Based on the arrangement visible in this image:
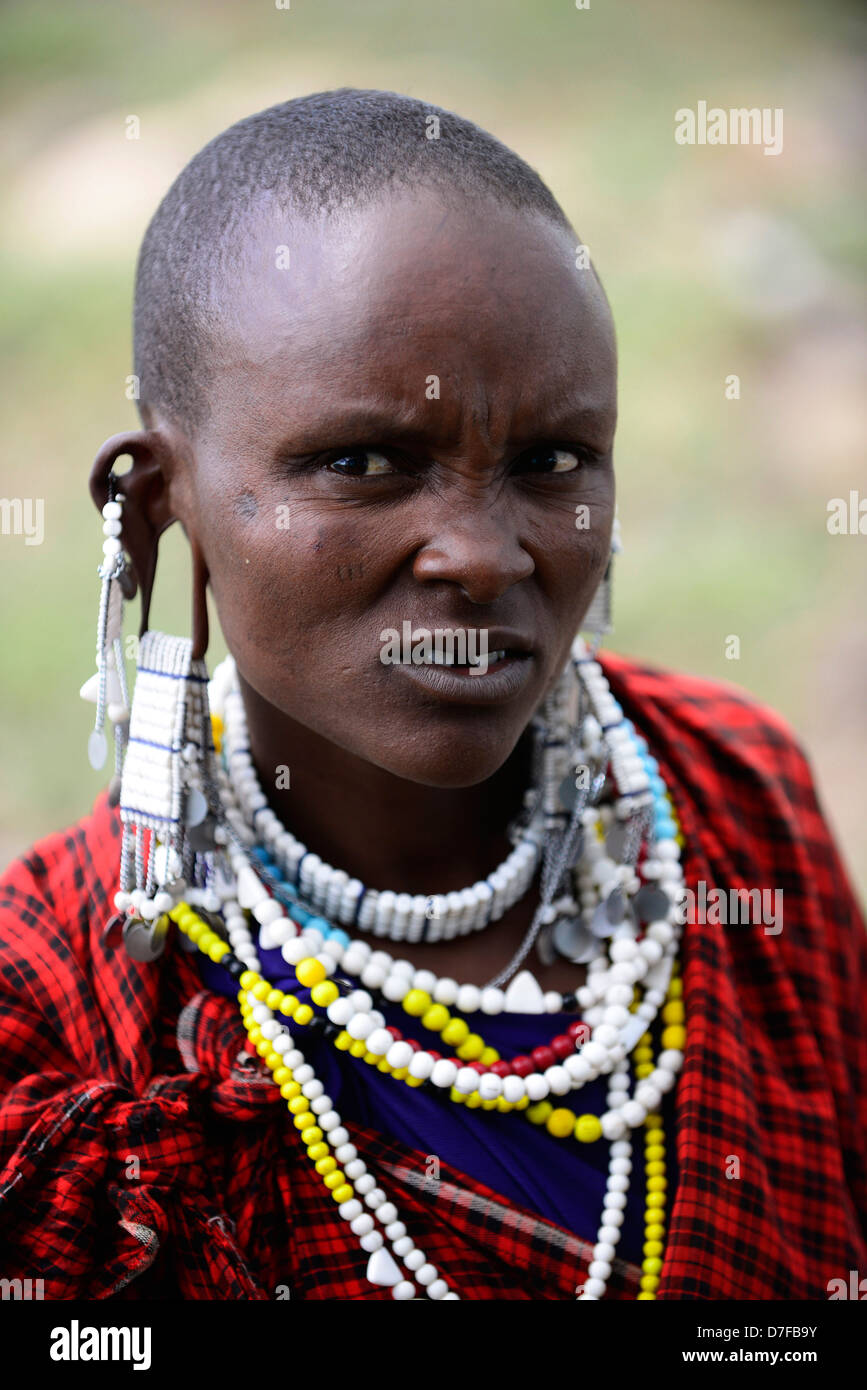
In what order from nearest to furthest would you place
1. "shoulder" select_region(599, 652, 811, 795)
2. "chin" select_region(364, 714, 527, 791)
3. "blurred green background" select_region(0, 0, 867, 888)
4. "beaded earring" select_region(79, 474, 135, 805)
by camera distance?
"chin" select_region(364, 714, 527, 791) < "beaded earring" select_region(79, 474, 135, 805) < "shoulder" select_region(599, 652, 811, 795) < "blurred green background" select_region(0, 0, 867, 888)

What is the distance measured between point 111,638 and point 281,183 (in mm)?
599

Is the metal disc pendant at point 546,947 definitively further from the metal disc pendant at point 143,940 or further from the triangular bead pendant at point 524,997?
the metal disc pendant at point 143,940

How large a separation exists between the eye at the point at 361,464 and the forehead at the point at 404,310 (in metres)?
0.07

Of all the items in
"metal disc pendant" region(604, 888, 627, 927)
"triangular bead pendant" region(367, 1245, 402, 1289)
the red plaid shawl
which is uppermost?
"metal disc pendant" region(604, 888, 627, 927)

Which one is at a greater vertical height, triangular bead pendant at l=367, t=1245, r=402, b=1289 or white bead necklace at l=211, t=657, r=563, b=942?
white bead necklace at l=211, t=657, r=563, b=942

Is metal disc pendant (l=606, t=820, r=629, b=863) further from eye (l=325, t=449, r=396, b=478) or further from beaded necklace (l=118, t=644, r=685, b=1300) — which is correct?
eye (l=325, t=449, r=396, b=478)

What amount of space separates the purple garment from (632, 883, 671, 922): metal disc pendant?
24 centimetres

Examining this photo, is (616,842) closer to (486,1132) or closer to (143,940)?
(486,1132)

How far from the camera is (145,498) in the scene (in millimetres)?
1669

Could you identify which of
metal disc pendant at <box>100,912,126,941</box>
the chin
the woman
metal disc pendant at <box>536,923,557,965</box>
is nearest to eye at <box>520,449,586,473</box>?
the woman

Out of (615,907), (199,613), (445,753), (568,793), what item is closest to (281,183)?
(199,613)

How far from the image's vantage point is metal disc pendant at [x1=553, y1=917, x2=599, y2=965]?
1830 mm

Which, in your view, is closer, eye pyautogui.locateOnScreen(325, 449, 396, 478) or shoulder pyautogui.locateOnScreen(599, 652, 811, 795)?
eye pyautogui.locateOnScreen(325, 449, 396, 478)
